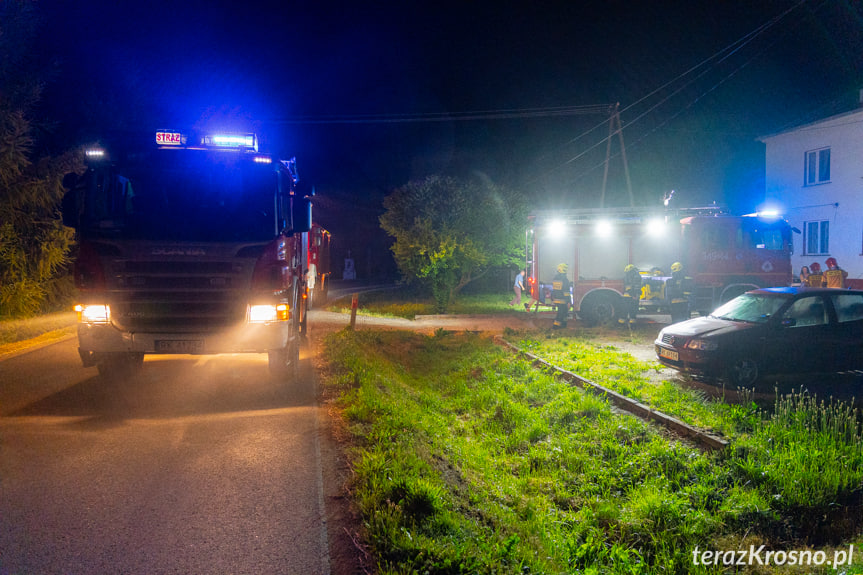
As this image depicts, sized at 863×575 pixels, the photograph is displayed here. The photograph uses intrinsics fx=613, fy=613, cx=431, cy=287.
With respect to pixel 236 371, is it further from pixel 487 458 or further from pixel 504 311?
pixel 504 311

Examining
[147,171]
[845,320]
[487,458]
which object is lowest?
[487,458]

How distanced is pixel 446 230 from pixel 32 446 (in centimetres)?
2289

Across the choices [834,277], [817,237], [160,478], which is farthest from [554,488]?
[817,237]

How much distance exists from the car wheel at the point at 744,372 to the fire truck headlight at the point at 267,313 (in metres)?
6.40

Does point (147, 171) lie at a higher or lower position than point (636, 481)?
higher

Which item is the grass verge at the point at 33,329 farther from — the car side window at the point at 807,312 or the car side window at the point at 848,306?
the car side window at the point at 848,306

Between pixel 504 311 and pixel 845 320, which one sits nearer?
pixel 845 320

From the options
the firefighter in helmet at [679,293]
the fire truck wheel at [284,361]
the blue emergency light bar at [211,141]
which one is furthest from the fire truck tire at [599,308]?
the blue emergency light bar at [211,141]

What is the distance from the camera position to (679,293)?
52.5 feet

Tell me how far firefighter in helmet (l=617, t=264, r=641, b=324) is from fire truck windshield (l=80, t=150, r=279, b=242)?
11.3 meters

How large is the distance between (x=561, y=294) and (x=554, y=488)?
1162 centimetres

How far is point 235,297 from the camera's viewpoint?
737 centimetres

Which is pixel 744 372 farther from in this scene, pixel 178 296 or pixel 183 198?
pixel 183 198

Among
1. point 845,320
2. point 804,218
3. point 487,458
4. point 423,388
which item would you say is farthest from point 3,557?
point 804,218
